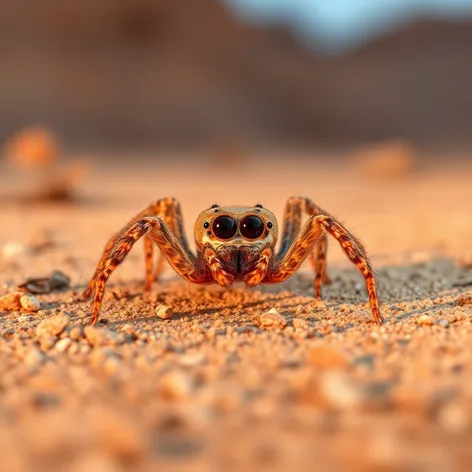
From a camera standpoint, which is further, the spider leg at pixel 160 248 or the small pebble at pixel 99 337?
the spider leg at pixel 160 248

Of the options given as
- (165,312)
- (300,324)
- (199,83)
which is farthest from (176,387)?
(199,83)

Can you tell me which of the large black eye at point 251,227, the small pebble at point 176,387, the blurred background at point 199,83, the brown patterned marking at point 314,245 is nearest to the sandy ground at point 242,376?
the small pebble at point 176,387

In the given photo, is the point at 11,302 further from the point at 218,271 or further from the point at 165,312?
the point at 218,271

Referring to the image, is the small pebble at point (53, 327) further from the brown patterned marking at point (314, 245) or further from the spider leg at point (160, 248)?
the brown patterned marking at point (314, 245)

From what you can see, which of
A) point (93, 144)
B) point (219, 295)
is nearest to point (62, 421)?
point (219, 295)

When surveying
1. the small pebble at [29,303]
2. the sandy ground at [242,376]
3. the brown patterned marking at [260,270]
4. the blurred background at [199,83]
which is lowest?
the sandy ground at [242,376]

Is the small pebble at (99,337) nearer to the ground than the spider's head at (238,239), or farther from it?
nearer to the ground

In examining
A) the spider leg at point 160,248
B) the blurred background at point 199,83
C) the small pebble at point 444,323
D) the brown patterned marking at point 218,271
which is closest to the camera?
the small pebble at point 444,323
